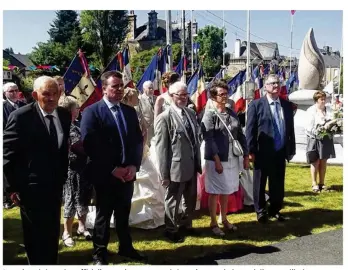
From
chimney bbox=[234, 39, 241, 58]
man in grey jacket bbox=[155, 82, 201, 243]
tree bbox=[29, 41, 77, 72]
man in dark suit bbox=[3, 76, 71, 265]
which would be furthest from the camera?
chimney bbox=[234, 39, 241, 58]

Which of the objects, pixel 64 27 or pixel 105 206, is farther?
pixel 64 27

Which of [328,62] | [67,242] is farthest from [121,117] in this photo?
[328,62]

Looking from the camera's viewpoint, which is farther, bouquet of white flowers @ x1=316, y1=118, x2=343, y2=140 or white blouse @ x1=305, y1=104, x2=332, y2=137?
white blouse @ x1=305, y1=104, x2=332, y2=137

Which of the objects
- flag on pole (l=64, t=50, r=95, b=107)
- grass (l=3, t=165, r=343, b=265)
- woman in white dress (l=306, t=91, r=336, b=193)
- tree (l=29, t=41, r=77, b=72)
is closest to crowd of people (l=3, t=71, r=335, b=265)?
grass (l=3, t=165, r=343, b=265)

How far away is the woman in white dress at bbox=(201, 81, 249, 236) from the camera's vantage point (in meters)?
5.25

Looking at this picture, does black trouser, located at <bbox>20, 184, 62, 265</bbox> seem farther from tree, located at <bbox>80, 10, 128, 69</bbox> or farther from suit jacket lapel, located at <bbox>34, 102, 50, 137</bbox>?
tree, located at <bbox>80, 10, 128, 69</bbox>

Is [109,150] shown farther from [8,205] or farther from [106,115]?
[8,205]

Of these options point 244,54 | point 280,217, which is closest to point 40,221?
point 280,217

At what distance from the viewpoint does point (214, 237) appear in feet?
17.0

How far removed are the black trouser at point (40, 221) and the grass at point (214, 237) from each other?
2.36 ft

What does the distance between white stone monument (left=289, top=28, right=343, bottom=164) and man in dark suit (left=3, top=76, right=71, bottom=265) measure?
26.3ft

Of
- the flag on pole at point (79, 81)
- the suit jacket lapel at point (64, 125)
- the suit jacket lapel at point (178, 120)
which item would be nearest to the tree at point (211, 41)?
the flag on pole at point (79, 81)

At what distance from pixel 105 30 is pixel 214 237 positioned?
51.5 meters

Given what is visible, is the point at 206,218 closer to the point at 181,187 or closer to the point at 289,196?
the point at 181,187
